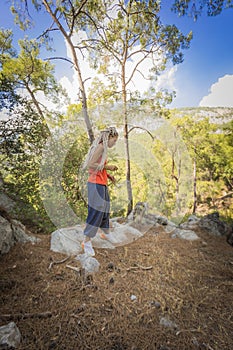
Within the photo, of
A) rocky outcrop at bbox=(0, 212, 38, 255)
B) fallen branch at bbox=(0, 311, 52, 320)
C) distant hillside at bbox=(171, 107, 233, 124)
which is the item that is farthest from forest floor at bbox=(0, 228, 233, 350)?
distant hillside at bbox=(171, 107, 233, 124)

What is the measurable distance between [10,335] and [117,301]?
3.45 ft

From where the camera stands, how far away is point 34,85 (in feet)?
24.9

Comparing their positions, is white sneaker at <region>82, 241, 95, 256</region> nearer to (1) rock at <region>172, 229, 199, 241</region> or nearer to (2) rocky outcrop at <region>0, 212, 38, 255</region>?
(2) rocky outcrop at <region>0, 212, 38, 255</region>

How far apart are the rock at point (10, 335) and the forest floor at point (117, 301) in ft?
0.21

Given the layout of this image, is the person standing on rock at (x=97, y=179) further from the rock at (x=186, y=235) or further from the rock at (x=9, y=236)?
the rock at (x=186, y=235)

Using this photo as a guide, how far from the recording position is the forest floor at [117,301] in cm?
146

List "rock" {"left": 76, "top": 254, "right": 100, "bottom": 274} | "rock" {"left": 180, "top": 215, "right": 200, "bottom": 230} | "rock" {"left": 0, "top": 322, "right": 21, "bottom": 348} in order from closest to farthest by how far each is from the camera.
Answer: "rock" {"left": 0, "top": 322, "right": 21, "bottom": 348} < "rock" {"left": 76, "top": 254, "right": 100, "bottom": 274} < "rock" {"left": 180, "top": 215, "right": 200, "bottom": 230}

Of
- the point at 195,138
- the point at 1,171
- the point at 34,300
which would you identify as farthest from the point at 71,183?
the point at 195,138

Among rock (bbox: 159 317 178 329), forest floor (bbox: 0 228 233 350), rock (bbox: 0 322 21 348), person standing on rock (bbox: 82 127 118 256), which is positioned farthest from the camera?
person standing on rock (bbox: 82 127 118 256)

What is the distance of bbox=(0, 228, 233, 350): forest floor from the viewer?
4.78 ft

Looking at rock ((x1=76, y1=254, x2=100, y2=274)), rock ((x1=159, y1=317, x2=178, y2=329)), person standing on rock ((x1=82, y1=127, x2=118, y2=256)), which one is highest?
person standing on rock ((x1=82, y1=127, x2=118, y2=256))

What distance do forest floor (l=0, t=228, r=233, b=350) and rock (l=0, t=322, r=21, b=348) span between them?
0.06m

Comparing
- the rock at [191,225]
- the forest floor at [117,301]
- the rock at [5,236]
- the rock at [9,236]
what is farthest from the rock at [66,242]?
the rock at [191,225]

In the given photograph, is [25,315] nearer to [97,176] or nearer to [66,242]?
[66,242]
